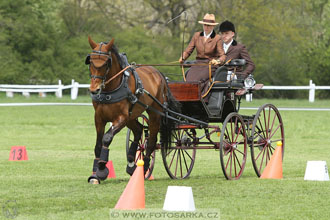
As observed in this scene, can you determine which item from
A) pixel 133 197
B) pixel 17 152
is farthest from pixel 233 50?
pixel 133 197

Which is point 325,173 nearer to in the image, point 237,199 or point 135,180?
point 237,199

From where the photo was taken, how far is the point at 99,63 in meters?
8.59

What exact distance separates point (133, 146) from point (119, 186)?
105cm

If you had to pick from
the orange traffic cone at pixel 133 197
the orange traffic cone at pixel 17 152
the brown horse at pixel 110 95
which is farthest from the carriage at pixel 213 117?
the orange traffic cone at pixel 133 197

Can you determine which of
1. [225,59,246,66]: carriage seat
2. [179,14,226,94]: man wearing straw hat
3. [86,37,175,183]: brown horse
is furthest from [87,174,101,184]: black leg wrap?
[225,59,246,66]: carriage seat

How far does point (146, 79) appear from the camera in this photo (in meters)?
9.55

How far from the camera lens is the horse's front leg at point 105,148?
28.3 feet

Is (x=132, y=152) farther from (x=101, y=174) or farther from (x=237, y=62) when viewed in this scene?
(x=237, y=62)

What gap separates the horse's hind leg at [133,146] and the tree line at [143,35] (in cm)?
2865

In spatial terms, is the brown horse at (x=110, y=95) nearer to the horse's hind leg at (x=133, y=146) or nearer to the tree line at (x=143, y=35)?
the horse's hind leg at (x=133, y=146)

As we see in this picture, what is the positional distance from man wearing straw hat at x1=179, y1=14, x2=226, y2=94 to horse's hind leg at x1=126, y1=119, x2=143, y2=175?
105 cm

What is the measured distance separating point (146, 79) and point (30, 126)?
1118 cm

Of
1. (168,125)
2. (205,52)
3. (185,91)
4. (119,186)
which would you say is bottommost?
(119,186)

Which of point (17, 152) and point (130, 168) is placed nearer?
point (130, 168)
